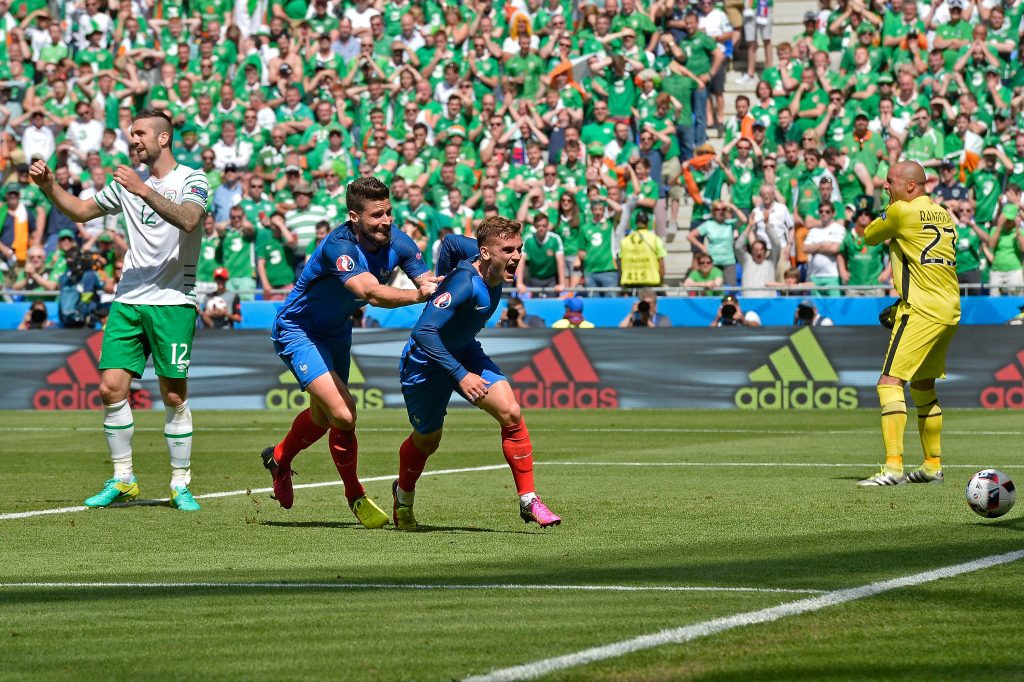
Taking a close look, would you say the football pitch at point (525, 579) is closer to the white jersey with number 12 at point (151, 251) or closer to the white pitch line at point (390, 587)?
the white pitch line at point (390, 587)

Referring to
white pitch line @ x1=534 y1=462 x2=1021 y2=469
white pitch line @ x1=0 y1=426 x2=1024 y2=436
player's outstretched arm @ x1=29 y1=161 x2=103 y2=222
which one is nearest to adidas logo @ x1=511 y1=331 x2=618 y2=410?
white pitch line @ x1=0 y1=426 x2=1024 y2=436

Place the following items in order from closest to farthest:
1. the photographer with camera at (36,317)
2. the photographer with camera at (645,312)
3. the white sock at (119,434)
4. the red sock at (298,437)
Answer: the red sock at (298,437) → the white sock at (119,434) → the photographer with camera at (645,312) → the photographer with camera at (36,317)

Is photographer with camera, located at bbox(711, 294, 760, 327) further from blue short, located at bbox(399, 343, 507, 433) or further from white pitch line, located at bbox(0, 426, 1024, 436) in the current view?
blue short, located at bbox(399, 343, 507, 433)

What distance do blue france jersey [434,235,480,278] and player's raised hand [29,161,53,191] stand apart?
2630 mm

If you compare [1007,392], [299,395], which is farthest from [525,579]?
[299,395]

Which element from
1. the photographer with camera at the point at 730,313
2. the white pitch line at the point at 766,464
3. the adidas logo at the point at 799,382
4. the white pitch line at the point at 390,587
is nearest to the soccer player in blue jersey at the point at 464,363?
the white pitch line at the point at 390,587

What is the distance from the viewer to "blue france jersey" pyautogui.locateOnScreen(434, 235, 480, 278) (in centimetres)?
1006

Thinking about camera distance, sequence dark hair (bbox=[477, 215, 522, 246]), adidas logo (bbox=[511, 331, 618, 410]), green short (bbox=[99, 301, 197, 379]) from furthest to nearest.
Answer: adidas logo (bbox=[511, 331, 618, 410]) → green short (bbox=[99, 301, 197, 379]) → dark hair (bbox=[477, 215, 522, 246])

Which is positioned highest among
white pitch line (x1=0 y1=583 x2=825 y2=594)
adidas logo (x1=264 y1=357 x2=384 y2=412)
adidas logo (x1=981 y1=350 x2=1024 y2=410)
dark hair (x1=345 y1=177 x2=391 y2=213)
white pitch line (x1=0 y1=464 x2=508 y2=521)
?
dark hair (x1=345 y1=177 x2=391 y2=213)

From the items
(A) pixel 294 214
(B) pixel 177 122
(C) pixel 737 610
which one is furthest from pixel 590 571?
(B) pixel 177 122

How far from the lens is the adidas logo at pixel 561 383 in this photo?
970 inches

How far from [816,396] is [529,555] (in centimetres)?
1574

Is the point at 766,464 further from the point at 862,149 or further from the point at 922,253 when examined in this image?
the point at 862,149

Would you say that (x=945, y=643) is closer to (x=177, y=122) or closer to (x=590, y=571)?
(x=590, y=571)
